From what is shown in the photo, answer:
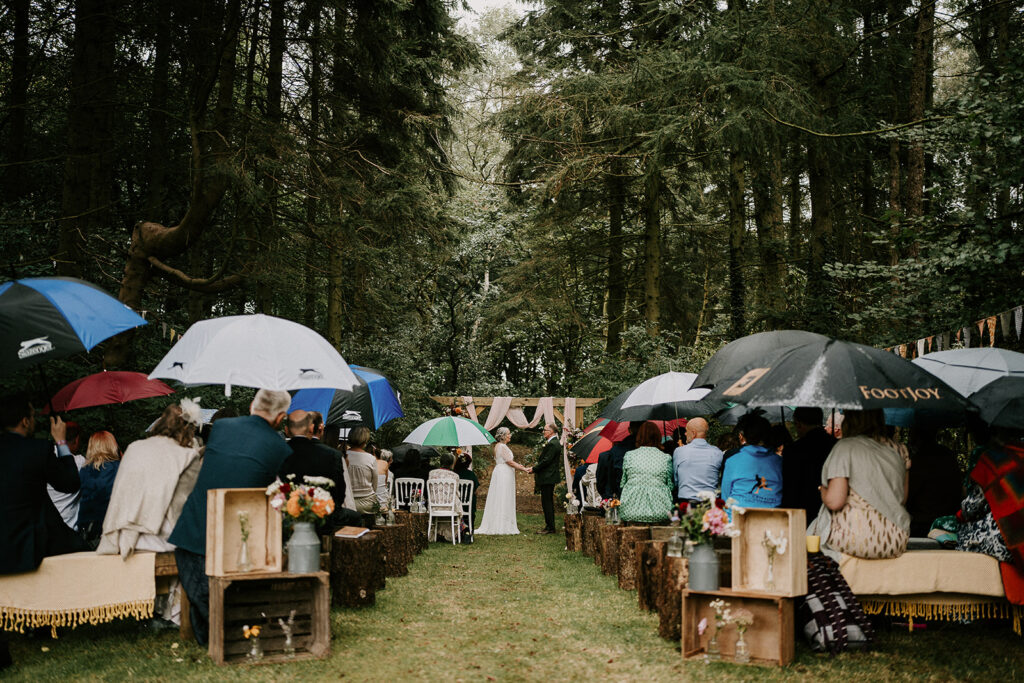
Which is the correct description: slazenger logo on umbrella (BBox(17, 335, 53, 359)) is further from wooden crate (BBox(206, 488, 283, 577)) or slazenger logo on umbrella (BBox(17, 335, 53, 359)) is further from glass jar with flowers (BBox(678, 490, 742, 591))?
glass jar with flowers (BBox(678, 490, 742, 591))

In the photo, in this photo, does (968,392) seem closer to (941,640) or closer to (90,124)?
(941,640)

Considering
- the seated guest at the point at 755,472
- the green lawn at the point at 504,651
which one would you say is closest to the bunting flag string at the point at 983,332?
the green lawn at the point at 504,651

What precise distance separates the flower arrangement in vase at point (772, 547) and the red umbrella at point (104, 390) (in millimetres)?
5746

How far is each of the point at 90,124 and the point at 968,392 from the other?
1111 cm

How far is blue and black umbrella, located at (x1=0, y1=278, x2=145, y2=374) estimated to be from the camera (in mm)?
5320

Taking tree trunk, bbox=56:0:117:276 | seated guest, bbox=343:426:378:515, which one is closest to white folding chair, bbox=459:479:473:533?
seated guest, bbox=343:426:378:515

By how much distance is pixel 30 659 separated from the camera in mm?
5418

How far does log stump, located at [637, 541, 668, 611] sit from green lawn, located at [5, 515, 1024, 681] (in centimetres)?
17

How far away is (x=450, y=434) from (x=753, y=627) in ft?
24.9

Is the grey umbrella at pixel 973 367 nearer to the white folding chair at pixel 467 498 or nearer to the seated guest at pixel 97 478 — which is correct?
the seated guest at pixel 97 478

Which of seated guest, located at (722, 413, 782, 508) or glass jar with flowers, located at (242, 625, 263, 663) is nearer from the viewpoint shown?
glass jar with flowers, located at (242, 625, 263, 663)

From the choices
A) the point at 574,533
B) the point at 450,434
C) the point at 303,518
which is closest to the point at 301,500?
the point at 303,518

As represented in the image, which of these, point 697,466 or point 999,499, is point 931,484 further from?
point 697,466

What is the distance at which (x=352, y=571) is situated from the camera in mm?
6988
